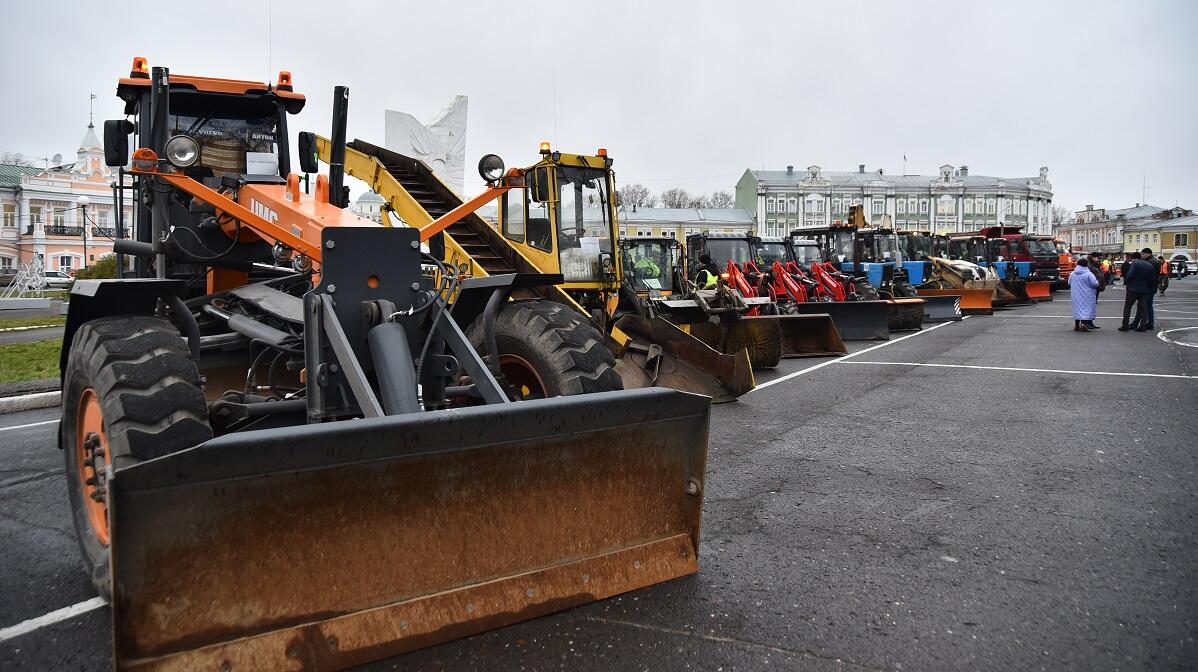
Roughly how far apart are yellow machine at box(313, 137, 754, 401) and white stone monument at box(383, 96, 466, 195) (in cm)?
580

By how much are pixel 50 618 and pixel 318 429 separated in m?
1.76

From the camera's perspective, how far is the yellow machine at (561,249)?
27.1ft

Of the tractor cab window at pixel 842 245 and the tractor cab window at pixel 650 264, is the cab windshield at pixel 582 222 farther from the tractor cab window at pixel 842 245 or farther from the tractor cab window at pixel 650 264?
the tractor cab window at pixel 842 245

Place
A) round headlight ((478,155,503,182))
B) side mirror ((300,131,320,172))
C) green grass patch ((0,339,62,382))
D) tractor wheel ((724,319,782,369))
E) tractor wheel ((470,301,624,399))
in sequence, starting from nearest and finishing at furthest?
tractor wheel ((470,301,624,399)), round headlight ((478,155,503,182)), side mirror ((300,131,320,172)), green grass patch ((0,339,62,382)), tractor wheel ((724,319,782,369))

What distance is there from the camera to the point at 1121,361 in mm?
12523

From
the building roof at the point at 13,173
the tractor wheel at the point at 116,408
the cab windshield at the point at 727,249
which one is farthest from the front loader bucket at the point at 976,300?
Answer: the building roof at the point at 13,173

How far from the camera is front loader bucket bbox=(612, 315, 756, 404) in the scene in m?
8.72

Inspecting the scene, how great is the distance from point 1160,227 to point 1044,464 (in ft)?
412

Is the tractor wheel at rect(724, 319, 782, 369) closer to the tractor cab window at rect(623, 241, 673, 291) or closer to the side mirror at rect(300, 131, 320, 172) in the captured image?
the tractor cab window at rect(623, 241, 673, 291)

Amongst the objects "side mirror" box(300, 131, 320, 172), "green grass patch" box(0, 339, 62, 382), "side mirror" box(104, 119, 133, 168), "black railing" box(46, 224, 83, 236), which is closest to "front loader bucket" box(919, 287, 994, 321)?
"side mirror" box(300, 131, 320, 172)

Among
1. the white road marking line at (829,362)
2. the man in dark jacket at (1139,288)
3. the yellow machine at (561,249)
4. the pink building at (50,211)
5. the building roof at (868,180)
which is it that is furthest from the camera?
the building roof at (868,180)

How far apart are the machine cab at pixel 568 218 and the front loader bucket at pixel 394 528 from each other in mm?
7134

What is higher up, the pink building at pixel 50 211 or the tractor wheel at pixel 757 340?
the pink building at pixel 50 211

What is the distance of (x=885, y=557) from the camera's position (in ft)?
13.4
